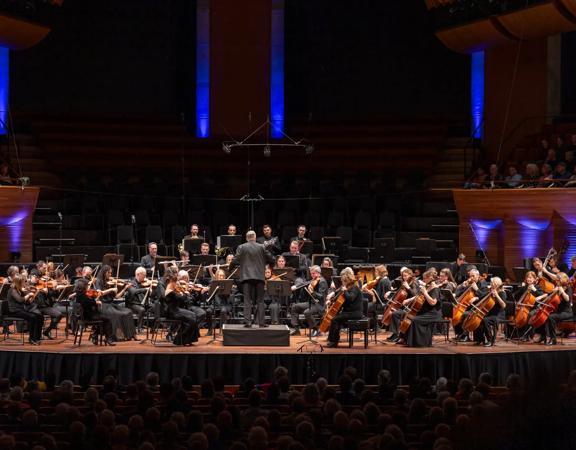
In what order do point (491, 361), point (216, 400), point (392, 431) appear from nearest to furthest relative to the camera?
point (392, 431), point (216, 400), point (491, 361)

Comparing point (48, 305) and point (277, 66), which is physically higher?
point (277, 66)

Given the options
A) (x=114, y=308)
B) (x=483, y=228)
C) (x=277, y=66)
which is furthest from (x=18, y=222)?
(x=483, y=228)

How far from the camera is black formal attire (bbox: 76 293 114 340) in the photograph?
13.9 metres

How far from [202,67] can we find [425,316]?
456 inches

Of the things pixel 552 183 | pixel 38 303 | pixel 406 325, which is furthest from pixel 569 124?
pixel 38 303

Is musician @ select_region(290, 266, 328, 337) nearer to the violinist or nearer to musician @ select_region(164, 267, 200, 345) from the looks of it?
musician @ select_region(164, 267, 200, 345)

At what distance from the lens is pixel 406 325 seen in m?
14.2

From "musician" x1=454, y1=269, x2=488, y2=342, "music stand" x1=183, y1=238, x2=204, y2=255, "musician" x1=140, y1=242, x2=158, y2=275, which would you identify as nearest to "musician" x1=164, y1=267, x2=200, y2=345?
"musician" x1=140, y1=242, x2=158, y2=275

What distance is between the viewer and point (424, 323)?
14.1m

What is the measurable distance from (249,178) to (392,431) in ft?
48.1

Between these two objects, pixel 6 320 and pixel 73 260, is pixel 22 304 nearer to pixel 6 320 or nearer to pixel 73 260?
pixel 6 320

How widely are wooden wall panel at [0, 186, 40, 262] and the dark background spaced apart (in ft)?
17.8

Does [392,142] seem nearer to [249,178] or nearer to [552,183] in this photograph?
[249,178]

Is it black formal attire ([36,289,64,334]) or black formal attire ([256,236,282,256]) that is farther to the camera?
black formal attire ([256,236,282,256])
